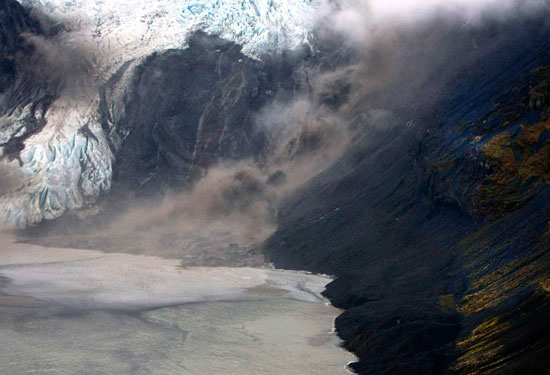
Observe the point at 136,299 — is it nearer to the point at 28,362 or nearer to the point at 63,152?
the point at 28,362

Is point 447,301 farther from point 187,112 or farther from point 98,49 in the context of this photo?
point 98,49

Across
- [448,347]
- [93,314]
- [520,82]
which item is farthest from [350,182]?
[448,347]

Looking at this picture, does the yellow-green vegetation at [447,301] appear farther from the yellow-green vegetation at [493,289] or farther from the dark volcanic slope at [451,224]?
the yellow-green vegetation at [493,289]

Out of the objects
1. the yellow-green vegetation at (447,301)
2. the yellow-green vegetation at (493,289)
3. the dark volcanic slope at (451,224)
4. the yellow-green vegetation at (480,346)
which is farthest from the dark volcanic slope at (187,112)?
the yellow-green vegetation at (480,346)

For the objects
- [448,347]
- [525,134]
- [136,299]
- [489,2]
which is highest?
[489,2]

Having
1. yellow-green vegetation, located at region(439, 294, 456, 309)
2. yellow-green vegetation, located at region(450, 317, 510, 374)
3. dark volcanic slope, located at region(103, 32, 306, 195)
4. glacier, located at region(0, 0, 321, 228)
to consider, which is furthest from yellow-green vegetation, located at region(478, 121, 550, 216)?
glacier, located at region(0, 0, 321, 228)

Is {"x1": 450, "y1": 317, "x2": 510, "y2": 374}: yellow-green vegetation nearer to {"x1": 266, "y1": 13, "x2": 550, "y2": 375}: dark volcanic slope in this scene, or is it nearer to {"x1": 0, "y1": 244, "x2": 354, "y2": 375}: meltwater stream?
{"x1": 266, "y1": 13, "x2": 550, "y2": 375}: dark volcanic slope
